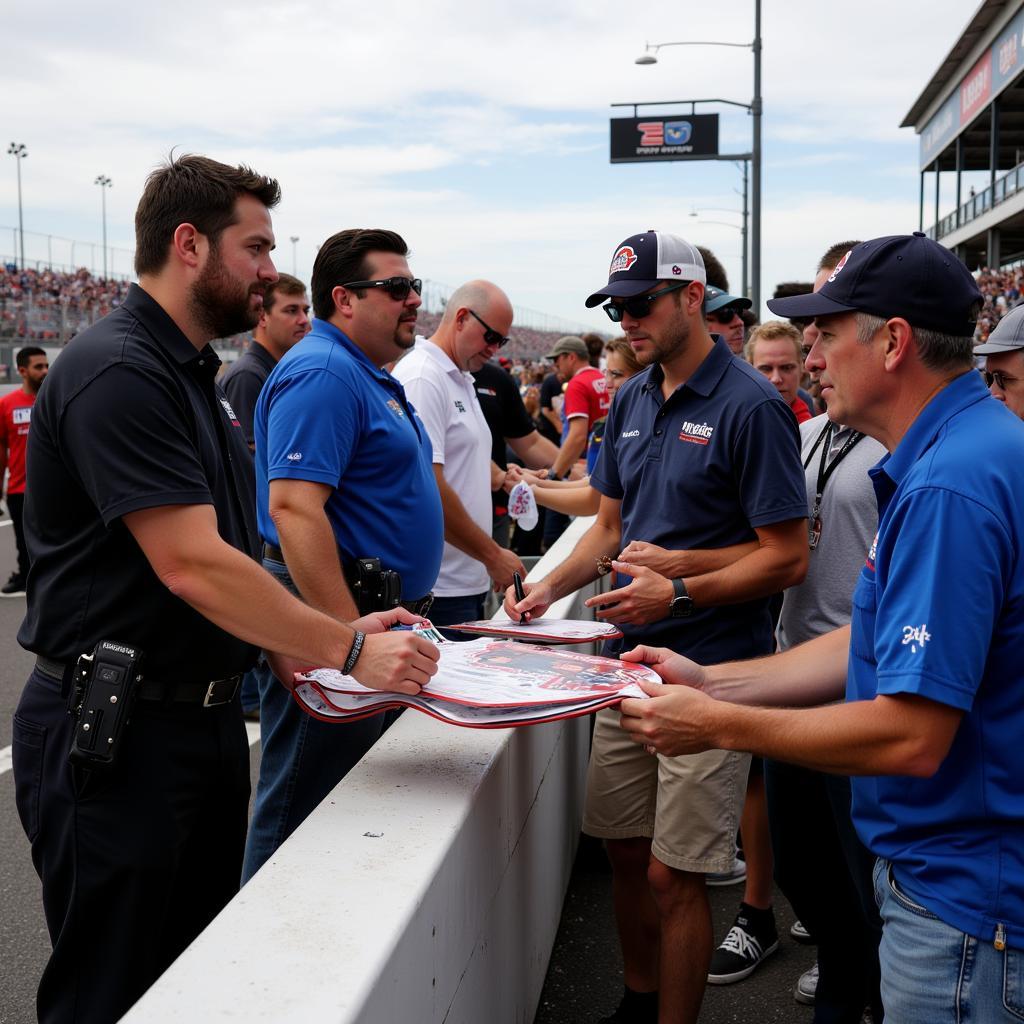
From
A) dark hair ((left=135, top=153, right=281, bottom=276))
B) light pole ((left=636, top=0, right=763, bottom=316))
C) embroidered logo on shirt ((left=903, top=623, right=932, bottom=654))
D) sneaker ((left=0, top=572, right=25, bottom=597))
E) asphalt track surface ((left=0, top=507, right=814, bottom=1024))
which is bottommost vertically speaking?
asphalt track surface ((left=0, top=507, right=814, bottom=1024))

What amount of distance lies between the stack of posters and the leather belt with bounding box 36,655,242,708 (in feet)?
0.60

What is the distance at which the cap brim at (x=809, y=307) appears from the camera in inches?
80.9

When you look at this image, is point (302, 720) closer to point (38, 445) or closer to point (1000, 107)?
point (38, 445)

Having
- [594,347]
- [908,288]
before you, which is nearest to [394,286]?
[908,288]

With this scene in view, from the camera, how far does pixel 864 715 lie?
1.87 metres

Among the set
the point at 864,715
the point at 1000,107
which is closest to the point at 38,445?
the point at 864,715

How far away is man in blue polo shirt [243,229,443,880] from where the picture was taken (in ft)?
10.4

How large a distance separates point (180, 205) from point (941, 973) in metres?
2.16

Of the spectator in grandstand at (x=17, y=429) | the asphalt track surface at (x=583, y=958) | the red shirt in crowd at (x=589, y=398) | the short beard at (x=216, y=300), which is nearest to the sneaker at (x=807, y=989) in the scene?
the asphalt track surface at (x=583, y=958)

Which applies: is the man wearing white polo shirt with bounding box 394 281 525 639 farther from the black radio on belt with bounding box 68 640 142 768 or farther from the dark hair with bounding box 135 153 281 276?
the black radio on belt with bounding box 68 640 142 768

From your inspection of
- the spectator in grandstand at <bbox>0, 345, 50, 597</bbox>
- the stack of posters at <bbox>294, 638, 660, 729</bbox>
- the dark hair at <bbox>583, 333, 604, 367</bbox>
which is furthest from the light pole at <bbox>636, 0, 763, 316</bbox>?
the stack of posters at <bbox>294, 638, 660, 729</bbox>

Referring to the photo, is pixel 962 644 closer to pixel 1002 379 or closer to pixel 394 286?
pixel 1002 379

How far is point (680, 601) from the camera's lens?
3.23 metres

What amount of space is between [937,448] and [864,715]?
1.48ft
